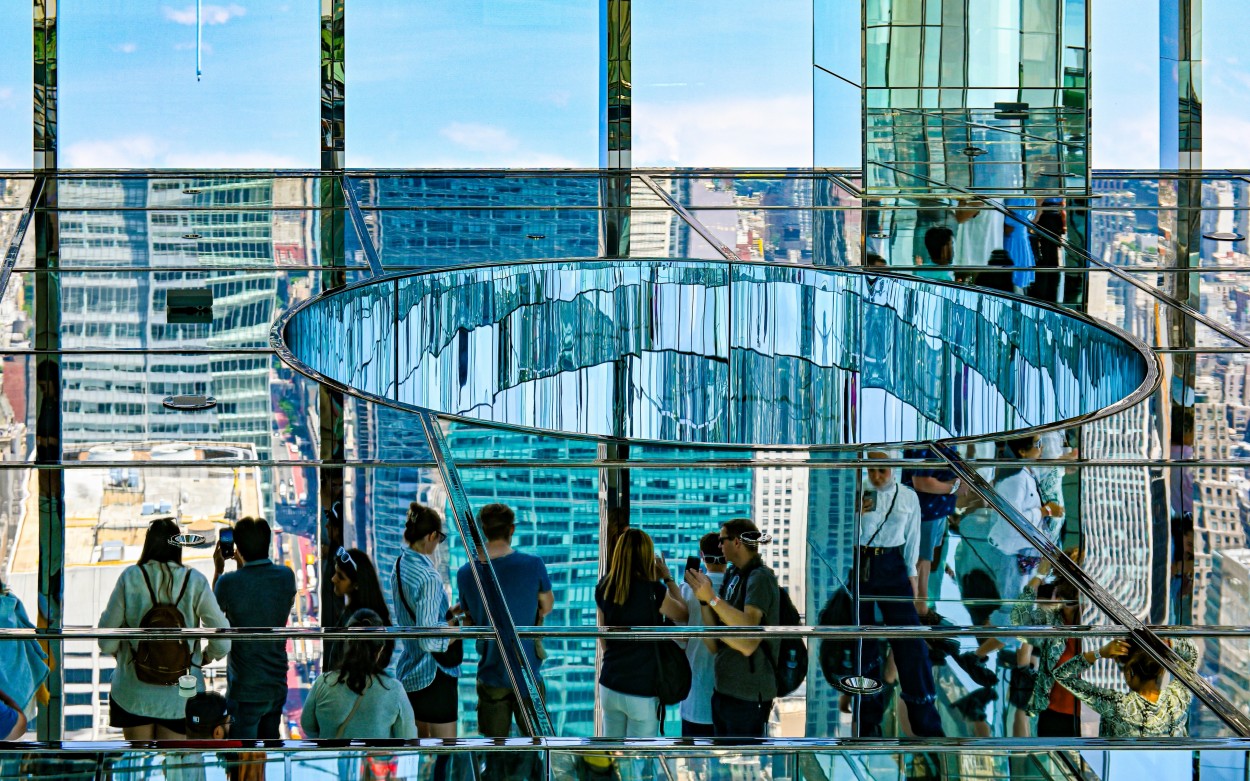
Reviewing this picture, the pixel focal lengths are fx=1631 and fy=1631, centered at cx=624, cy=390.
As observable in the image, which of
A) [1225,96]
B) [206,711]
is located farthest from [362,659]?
[1225,96]

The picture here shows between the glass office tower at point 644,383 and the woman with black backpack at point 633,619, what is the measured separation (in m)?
0.02

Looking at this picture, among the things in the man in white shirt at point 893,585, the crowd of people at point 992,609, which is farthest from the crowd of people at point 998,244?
the man in white shirt at point 893,585

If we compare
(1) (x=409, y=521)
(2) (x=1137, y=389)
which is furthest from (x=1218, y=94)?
(1) (x=409, y=521)

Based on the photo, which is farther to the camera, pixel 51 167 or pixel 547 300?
pixel 51 167

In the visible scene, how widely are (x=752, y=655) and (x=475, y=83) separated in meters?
12.6

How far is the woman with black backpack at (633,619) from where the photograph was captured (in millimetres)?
3859

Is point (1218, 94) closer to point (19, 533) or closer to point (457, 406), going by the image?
point (457, 406)

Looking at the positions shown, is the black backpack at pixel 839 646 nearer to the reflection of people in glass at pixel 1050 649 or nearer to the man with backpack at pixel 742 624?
the man with backpack at pixel 742 624

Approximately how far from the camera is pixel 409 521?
4.98 meters

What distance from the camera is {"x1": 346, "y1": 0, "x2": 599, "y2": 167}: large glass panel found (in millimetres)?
14680

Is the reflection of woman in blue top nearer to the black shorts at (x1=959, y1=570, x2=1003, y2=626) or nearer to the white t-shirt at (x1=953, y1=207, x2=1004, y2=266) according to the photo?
the white t-shirt at (x1=953, y1=207, x2=1004, y2=266)

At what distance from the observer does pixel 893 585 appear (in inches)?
181

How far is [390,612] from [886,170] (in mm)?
6699

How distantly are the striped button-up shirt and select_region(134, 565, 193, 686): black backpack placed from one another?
0.55 metres
